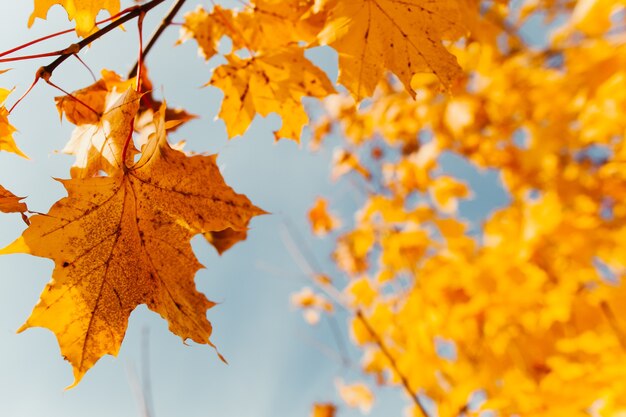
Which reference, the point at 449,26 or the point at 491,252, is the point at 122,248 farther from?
the point at 491,252

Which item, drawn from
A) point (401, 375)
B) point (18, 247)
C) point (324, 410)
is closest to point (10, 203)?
point (18, 247)

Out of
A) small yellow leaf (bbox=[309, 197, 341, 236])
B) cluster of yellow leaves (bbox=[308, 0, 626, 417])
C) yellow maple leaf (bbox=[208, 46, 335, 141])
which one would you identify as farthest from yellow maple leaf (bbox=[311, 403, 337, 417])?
yellow maple leaf (bbox=[208, 46, 335, 141])

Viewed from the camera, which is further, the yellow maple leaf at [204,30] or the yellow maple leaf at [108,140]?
the yellow maple leaf at [204,30]

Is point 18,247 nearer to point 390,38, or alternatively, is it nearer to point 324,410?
point 390,38

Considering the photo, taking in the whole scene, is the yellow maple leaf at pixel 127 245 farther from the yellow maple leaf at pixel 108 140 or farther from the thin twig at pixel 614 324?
the thin twig at pixel 614 324

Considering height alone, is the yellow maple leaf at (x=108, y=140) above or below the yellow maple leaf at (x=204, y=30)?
below

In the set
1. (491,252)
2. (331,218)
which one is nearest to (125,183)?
(491,252)

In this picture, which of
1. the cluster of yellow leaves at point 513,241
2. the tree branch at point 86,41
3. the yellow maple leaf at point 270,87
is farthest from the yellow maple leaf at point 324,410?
the tree branch at point 86,41
